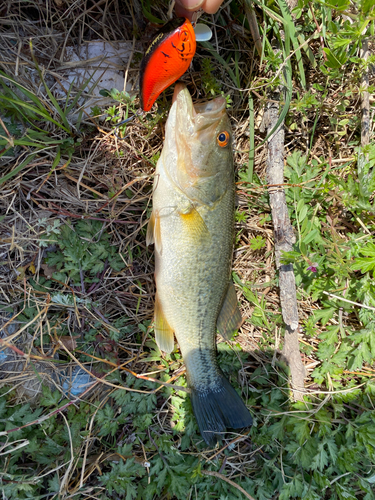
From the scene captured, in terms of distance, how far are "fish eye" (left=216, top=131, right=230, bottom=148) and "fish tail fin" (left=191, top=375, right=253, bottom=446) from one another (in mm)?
2150

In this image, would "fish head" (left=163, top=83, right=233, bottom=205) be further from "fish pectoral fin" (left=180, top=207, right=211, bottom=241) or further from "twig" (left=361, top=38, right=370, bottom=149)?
"twig" (left=361, top=38, right=370, bottom=149)

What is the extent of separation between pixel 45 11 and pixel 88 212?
1.82 metres

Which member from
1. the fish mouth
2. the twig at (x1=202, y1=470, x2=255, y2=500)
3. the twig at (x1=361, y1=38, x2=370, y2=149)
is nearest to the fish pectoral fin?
the fish mouth

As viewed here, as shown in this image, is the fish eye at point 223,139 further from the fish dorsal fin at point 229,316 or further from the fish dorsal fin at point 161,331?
the fish dorsal fin at point 161,331

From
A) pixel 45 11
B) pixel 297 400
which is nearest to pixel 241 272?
pixel 297 400

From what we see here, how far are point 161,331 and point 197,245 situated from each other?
2.99 ft

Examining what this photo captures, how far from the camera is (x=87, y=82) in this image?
110 inches

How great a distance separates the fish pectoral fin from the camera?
8.76 ft

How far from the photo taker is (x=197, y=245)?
270 centimetres

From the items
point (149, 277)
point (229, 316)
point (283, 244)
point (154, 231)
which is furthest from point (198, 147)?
point (229, 316)

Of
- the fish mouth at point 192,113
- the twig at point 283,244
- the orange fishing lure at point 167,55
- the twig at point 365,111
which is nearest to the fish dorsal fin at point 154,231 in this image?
the fish mouth at point 192,113

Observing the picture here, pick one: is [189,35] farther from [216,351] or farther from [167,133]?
[216,351]

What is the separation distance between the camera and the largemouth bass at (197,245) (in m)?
2.57

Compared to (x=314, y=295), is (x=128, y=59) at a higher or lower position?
higher
